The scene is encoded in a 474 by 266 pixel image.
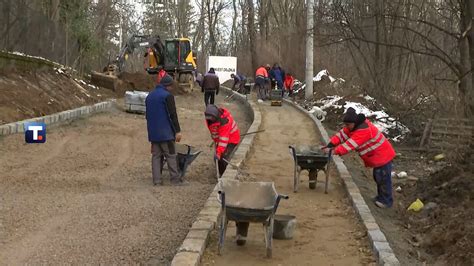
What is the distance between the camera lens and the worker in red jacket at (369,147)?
346 inches

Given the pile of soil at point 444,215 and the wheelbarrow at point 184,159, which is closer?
the pile of soil at point 444,215

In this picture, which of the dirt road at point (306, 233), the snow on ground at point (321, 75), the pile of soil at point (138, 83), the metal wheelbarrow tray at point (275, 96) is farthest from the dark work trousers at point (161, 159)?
the snow on ground at point (321, 75)

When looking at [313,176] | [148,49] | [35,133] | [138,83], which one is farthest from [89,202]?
[148,49]

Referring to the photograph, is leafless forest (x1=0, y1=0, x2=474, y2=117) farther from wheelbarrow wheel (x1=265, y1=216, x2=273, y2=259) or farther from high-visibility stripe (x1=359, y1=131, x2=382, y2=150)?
wheelbarrow wheel (x1=265, y1=216, x2=273, y2=259)

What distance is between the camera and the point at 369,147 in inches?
354

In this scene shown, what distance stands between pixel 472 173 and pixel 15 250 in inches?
276

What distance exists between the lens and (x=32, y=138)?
1342 cm

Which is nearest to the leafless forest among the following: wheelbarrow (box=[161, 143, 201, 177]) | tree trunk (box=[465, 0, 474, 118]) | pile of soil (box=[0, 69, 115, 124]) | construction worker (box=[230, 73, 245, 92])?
tree trunk (box=[465, 0, 474, 118])

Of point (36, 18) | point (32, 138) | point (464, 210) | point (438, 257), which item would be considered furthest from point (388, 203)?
point (36, 18)

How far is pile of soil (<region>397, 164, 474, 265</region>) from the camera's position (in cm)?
713

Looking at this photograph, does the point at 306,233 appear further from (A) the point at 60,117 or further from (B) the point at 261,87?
(B) the point at 261,87

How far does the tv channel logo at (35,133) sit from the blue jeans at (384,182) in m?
7.73

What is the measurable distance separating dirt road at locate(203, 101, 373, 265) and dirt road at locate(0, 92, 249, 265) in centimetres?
76

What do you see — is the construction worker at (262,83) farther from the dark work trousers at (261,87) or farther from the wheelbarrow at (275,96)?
the wheelbarrow at (275,96)
